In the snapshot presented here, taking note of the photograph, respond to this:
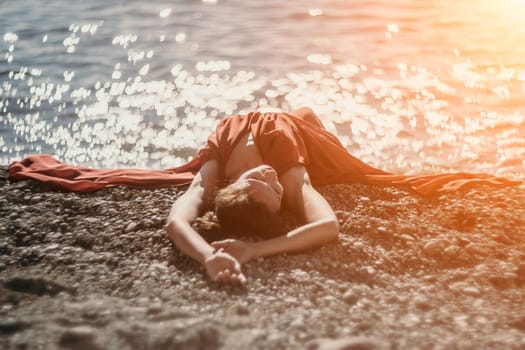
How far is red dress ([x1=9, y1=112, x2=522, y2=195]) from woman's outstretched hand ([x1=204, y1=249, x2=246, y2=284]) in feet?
6.49

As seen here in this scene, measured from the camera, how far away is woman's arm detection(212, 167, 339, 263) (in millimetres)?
6523

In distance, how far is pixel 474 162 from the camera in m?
11.1

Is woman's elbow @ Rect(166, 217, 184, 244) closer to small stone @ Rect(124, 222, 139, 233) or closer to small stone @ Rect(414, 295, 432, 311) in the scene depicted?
small stone @ Rect(124, 222, 139, 233)

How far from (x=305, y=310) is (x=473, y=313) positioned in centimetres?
146

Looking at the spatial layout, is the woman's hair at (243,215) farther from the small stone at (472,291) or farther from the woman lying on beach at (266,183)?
the small stone at (472,291)

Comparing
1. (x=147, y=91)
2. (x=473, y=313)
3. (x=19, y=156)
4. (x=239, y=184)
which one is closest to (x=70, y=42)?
(x=147, y=91)

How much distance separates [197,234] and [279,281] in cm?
98

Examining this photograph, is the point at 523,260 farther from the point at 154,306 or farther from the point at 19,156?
the point at 19,156

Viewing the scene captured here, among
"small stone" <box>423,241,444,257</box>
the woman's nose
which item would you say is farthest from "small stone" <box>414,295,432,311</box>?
the woman's nose

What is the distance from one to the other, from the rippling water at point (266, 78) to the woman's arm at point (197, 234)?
3.60 meters

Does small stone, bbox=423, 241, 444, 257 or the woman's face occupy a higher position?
the woman's face

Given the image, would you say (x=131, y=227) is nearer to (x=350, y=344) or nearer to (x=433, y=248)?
(x=350, y=344)

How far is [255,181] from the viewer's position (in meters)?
6.85

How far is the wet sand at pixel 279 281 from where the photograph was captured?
5.52 metres
